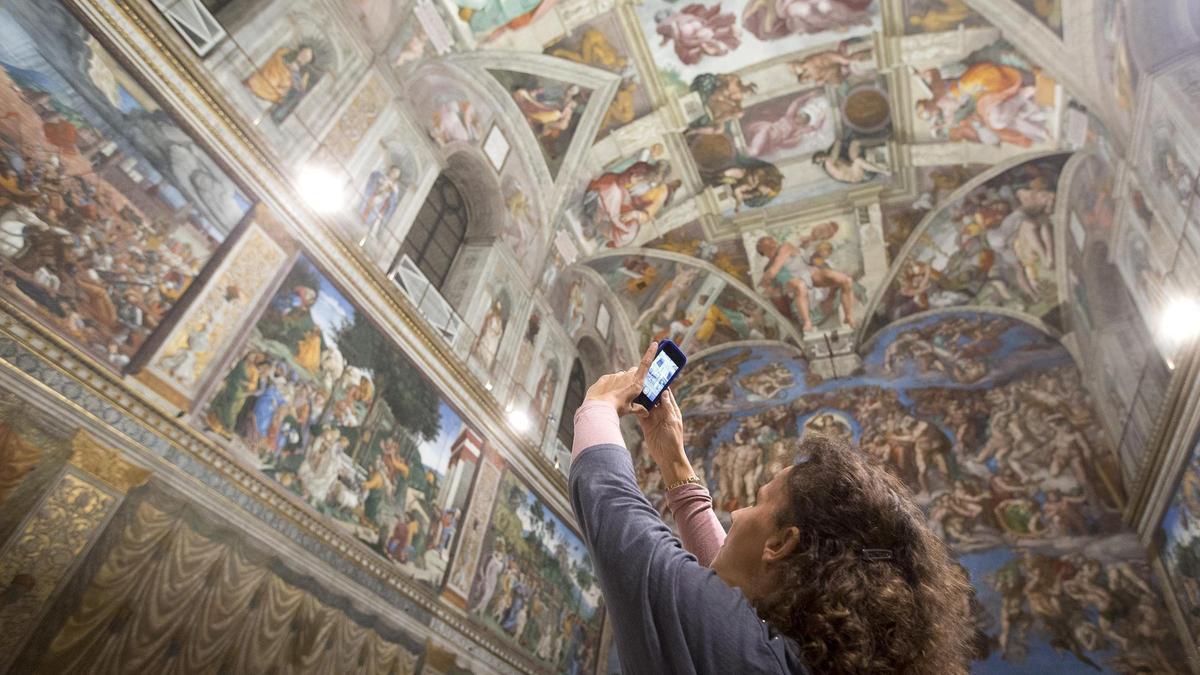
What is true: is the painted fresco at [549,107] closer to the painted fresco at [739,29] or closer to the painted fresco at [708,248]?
the painted fresco at [739,29]

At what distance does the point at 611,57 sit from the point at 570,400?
5.70m

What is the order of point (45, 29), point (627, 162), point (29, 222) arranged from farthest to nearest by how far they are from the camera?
point (627, 162)
point (45, 29)
point (29, 222)

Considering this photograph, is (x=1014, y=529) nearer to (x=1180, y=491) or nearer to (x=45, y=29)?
(x=1180, y=491)

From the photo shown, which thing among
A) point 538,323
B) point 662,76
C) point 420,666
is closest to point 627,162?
point 662,76

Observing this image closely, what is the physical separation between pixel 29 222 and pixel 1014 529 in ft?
42.4

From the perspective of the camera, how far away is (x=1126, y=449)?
10.1 meters

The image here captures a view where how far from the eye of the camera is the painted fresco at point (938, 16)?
9.62m

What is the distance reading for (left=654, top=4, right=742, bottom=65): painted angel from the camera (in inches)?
405

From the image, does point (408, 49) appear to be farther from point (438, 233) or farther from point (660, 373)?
point (660, 373)

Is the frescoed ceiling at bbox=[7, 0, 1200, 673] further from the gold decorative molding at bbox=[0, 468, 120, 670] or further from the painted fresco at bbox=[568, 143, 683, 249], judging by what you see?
the gold decorative molding at bbox=[0, 468, 120, 670]

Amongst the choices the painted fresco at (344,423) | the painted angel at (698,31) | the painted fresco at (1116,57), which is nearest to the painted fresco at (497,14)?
the painted angel at (698,31)

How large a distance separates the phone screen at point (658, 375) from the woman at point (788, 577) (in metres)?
0.33

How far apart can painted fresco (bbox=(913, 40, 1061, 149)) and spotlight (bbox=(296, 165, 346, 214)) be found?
884 centimetres

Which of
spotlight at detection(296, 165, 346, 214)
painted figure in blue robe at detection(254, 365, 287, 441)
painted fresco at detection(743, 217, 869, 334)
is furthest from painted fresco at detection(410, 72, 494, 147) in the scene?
painted fresco at detection(743, 217, 869, 334)
